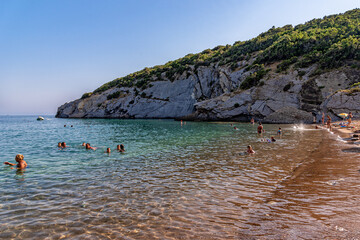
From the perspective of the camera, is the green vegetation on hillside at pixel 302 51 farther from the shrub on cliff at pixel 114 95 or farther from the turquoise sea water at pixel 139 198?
the turquoise sea water at pixel 139 198

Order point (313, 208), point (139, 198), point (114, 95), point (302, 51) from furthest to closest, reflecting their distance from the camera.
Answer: point (114, 95) → point (302, 51) → point (139, 198) → point (313, 208)

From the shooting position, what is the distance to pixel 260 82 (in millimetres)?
64625

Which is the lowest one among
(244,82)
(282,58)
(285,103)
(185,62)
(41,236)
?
(41,236)

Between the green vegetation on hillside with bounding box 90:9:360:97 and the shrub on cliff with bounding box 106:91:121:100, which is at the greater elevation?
the green vegetation on hillside with bounding box 90:9:360:97

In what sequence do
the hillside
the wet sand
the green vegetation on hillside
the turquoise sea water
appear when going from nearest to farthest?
the wet sand, the turquoise sea water, the hillside, the green vegetation on hillside

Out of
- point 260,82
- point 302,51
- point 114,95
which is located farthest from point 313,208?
point 114,95

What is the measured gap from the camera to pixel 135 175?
11.8 meters

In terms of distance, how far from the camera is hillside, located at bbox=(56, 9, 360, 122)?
56906mm

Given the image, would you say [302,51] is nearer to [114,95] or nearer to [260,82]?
[260,82]

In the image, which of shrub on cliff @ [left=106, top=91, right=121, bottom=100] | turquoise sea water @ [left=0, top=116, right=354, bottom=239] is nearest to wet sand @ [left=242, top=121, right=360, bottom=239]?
turquoise sea water @ [left=0, top=116, right=354, bottom=239]

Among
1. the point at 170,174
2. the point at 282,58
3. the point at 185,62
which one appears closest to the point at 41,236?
the point at 170,174

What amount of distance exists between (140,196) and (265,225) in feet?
15.3

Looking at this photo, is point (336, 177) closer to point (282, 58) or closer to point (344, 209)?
point (344, 209)

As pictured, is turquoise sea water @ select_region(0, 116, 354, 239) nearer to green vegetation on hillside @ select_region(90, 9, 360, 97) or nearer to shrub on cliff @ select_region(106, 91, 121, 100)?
green vegetation on hillside @ select_region(90, 9, 360, 97)
